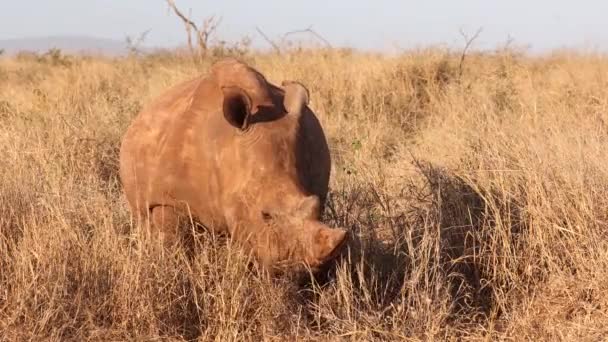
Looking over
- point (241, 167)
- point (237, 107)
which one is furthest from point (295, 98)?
point (241, 167)

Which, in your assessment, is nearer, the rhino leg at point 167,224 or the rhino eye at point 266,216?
the rhino eye at point 266,216

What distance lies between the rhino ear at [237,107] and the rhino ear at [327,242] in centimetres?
65

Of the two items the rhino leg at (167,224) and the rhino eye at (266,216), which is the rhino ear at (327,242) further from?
the rhino leg at (167,224)

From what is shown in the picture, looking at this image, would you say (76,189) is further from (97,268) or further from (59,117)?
(59,117)

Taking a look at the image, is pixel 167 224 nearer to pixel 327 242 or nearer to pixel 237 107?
pixel 237 107

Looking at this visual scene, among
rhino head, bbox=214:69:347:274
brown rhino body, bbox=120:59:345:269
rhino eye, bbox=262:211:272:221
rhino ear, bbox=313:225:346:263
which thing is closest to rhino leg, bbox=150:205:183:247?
brown rhino body, bbox=120:59:345:269

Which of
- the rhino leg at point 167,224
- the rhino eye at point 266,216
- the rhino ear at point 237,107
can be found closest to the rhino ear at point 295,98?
the rhino ear at point 237,107

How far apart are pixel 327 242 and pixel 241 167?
0.59 metres

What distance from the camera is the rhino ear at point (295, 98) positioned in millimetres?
3809

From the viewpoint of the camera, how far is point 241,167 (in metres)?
3.61

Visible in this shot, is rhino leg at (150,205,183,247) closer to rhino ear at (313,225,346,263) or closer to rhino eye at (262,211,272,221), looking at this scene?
rhino eye at (262,211,272,221)

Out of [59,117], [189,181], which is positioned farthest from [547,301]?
[59,117]

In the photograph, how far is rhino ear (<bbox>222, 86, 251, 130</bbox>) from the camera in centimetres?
359

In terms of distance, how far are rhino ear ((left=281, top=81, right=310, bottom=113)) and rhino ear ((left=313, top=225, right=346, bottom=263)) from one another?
2.38ft
